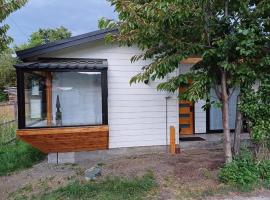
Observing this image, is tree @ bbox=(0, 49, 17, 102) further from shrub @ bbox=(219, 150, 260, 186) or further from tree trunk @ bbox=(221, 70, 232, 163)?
shrub @ bbox=(219, 150, 260, 186)

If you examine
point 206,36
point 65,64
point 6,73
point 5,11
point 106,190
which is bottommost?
point 106,190

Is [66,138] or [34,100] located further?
[66,138]

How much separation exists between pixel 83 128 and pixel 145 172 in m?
1.83

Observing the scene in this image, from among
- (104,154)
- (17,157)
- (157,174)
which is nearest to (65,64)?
(104,154)

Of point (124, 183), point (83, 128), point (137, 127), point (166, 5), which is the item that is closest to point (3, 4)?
point (166, 5)

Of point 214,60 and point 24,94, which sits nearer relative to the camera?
point 214,60

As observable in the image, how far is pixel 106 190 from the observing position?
5918 millimetres

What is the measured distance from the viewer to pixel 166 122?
9062 millimetres

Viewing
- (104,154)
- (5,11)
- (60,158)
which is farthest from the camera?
(104,154)

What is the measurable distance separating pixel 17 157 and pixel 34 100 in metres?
2.20

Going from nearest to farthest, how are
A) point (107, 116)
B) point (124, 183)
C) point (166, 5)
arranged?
point (166, 5) → point (124, 183) → point (107, 116)

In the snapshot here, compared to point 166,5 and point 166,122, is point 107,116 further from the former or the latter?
point 166,5

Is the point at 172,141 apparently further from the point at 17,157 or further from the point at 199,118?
the point at 17,157

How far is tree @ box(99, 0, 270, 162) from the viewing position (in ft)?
Answer: 19.3
